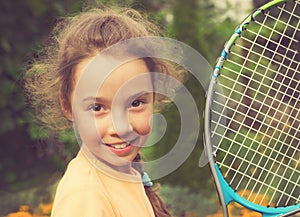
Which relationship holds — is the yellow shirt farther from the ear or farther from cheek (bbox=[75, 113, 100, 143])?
the ear

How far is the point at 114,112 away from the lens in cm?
226

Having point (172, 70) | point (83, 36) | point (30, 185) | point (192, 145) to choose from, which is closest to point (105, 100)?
point (83, 36)

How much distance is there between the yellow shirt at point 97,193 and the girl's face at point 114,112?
42mm

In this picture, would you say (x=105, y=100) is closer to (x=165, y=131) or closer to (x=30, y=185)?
(x=165, y=131)

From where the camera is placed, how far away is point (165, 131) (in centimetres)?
438

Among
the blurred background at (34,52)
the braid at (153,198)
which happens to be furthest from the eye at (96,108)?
the blurred background at (34,52)

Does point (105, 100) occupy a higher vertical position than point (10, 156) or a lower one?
higher

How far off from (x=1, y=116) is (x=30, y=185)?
17.2 inches

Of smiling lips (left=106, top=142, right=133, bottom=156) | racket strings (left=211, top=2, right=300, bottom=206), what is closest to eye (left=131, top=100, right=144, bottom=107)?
smiling lips (left=106, top=142, right=133, bottom=156)

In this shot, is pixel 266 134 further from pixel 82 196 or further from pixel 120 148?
pixel 82 196

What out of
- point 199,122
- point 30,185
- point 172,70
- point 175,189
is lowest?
point 30,185

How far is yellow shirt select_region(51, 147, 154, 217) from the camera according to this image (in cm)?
217

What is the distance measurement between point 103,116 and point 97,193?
20 centimetres

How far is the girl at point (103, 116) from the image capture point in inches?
87.5
